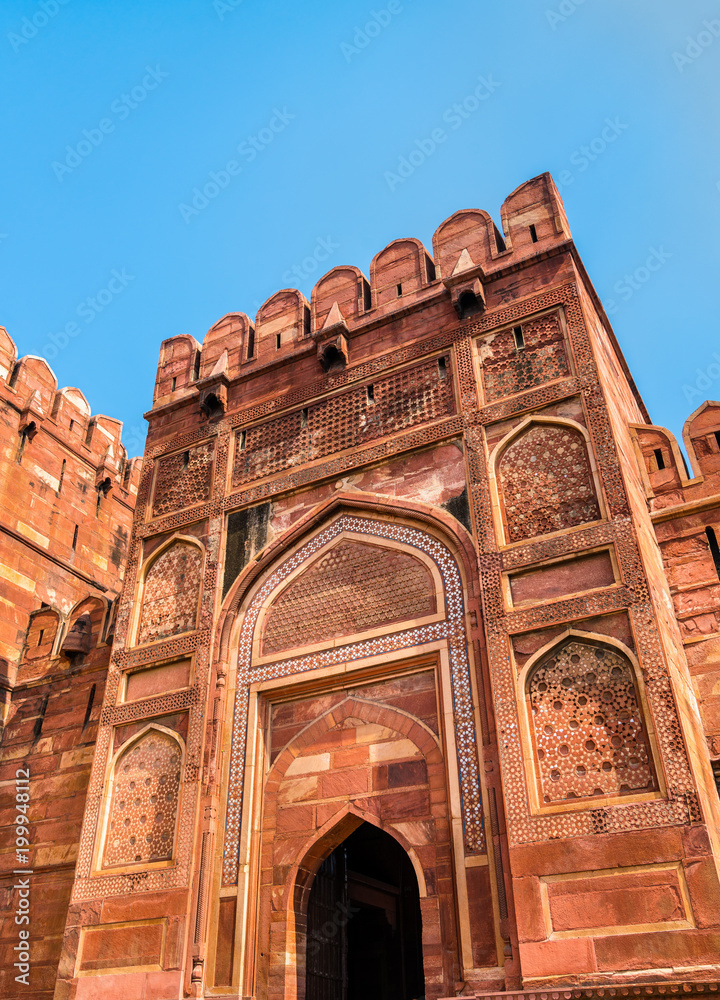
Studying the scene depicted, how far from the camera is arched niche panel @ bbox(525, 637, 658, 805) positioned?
5430 mm

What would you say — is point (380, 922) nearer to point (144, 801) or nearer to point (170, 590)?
point (144, 801)

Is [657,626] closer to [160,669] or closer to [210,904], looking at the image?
[210,904]

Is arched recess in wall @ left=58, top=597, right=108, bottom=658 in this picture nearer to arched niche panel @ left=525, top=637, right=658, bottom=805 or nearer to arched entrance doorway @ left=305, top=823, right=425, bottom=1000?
arched entrance doorway @ left=305, top=823, right=425, bottom=1000

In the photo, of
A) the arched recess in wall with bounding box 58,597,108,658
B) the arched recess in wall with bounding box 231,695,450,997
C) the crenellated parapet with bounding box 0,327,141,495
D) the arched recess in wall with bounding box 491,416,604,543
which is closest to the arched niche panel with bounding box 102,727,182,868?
the arched recess in wall with bounding box 231,695,450,997

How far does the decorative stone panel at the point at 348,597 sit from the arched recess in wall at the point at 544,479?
87 cm

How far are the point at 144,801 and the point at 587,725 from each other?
3789mm

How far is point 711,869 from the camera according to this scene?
15.8 feet

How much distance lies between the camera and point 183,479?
30.3ft

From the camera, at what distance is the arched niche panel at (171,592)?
822cm

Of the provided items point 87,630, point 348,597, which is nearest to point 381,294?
point 348,597

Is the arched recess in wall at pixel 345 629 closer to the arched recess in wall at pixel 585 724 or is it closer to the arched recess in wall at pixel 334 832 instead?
the arched recess in wall at pixel 334 832

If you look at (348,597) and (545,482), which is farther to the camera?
(348,597)

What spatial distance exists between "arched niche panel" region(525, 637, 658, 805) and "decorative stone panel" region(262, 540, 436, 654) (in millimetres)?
1225

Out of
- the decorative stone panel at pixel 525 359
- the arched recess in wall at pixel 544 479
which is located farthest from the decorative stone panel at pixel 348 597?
the decorative stone panel at pixel 525 359
